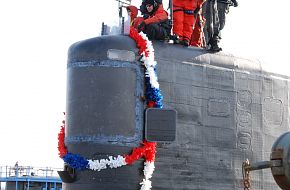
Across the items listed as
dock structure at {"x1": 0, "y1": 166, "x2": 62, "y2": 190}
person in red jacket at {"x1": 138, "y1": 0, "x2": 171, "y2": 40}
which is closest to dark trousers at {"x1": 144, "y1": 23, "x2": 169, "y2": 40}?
person in red jacket at {"x1": 138, "y1": 0, "x2": 171, "y2": 40}

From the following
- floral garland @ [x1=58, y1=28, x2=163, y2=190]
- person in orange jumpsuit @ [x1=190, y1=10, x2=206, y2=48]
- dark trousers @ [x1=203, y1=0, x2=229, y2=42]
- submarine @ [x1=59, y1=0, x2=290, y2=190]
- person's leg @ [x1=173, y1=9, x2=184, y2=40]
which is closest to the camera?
floral garland @ [x1=58, y1=28, x2=163, y2=190]

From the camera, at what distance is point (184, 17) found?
10.0 metres

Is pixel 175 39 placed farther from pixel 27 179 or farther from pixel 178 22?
pixel 27 179

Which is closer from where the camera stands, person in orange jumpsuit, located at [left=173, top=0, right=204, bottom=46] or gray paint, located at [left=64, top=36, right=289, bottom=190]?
gray paint, located at [left=64, top=36, right=289, bottom=190]

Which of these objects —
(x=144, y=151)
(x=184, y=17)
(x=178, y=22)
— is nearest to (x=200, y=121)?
(x=144, y=151)

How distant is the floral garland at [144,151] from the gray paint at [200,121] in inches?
3.5

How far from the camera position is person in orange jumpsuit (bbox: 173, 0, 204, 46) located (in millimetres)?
9828

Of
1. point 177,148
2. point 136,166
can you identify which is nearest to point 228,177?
point 177,148

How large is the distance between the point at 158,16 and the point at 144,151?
2.28 meters

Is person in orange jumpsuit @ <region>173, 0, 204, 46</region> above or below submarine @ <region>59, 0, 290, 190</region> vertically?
above

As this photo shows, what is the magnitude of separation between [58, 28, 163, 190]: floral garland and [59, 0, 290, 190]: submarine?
0.02 metres

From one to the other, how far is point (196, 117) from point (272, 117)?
1555 millimetres

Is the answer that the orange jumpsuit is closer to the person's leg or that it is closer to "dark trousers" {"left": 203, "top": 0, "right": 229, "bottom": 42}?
"dark trousers" {"left": 203, "top": 0, "right": 229, "bottom": 42}

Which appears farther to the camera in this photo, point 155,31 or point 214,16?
point 214,16
